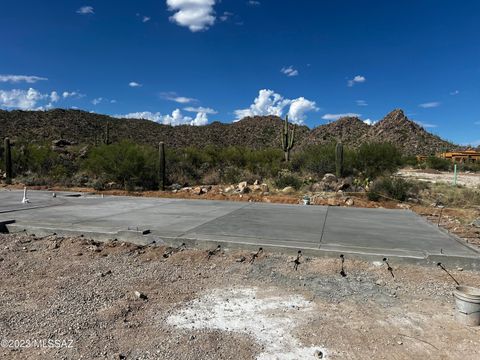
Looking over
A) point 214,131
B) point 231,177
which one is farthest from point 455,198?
point 214,131

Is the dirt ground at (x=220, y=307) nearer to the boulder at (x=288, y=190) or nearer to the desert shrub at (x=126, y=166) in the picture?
the boulder at (x=288, y=190)

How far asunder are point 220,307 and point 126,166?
17935 mm

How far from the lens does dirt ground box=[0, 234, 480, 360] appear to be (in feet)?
14.0

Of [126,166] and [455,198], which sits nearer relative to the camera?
[455,198]

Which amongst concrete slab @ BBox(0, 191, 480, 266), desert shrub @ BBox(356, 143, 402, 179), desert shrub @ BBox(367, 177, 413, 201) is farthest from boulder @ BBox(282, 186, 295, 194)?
desert shrub @ BBox(356, 143, 402, 179)

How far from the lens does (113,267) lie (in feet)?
22.3

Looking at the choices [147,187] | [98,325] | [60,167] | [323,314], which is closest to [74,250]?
[98,325]

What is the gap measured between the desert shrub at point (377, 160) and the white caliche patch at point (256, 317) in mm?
19649

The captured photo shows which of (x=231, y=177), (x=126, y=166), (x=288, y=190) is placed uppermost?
(x=126, y=166)

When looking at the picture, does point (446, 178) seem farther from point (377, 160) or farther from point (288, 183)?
point (288, 183)

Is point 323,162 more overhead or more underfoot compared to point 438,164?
more underfoot

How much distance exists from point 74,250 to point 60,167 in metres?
20.6

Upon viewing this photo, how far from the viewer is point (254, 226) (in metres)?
9.45

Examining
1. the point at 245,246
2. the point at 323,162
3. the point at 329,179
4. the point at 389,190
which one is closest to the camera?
the point at 245,246
